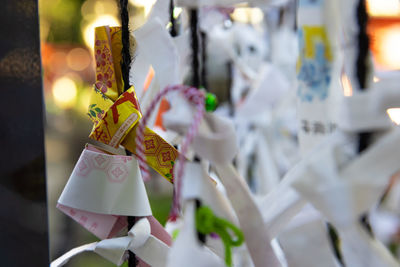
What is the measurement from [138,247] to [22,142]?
0.12 meters

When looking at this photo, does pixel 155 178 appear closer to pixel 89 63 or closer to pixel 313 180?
pixel 89 63

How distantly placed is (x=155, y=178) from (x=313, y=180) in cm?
237

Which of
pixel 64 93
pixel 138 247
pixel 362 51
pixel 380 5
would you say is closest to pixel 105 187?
pixel 138 247

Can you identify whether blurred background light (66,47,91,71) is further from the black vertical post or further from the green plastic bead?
the green plastic bead

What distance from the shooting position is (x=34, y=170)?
34 cm

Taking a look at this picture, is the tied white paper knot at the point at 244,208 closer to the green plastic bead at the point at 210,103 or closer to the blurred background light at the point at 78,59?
the green plastic bead at the point at 210,103

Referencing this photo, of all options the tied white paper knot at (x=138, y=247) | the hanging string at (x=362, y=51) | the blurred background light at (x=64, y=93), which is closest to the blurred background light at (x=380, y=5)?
the hanging string at (x=362, y=51)

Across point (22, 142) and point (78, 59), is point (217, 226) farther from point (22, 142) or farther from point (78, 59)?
point (78, 59)

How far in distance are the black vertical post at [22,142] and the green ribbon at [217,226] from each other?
0.49ft

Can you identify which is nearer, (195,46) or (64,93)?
(195,46)

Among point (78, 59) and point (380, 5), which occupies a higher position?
point (380, 5)

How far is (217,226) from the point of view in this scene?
262mm

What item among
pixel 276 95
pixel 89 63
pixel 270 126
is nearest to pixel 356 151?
pixel 276 95

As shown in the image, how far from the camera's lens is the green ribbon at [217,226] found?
10.2 inches
